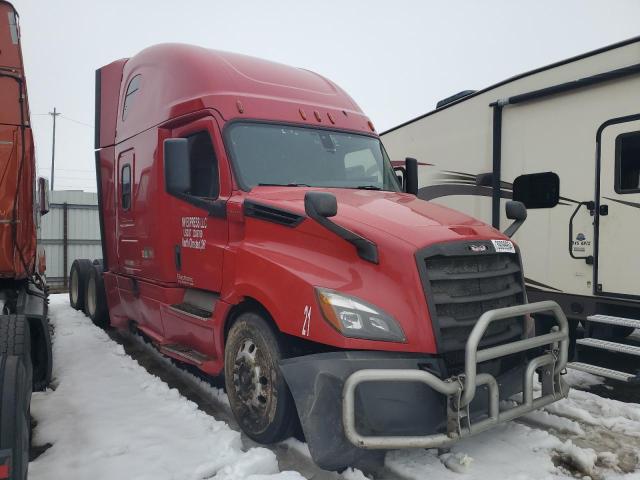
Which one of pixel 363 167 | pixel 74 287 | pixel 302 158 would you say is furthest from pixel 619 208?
pixel 74 287

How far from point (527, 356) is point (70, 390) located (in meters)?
4.07

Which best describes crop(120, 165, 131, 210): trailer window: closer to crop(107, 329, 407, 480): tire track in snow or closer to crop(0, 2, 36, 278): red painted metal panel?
crop(0, 2, 36, 278): red painted metal panel

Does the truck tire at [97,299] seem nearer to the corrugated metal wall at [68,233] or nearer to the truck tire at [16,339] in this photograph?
the truck tire at [16,339]

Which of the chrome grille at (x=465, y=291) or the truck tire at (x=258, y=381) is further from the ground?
the chrome grille at (x=465, y=291)

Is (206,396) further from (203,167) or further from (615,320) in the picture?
(615,320)

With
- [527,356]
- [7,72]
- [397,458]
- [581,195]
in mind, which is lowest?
[397,458]

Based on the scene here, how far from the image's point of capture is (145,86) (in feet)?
18.7

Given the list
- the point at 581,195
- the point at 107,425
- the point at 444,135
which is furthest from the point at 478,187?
the point at 107,425

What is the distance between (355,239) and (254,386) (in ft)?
4.46

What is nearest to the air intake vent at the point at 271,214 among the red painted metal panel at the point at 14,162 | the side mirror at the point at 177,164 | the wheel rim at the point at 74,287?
the side mirror at the point at 177,164

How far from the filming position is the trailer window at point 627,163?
5.17 meters

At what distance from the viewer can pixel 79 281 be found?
9.07 meters

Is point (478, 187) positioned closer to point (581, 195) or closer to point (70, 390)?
point (581, 195)

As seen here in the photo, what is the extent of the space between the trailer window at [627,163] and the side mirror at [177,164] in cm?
438
